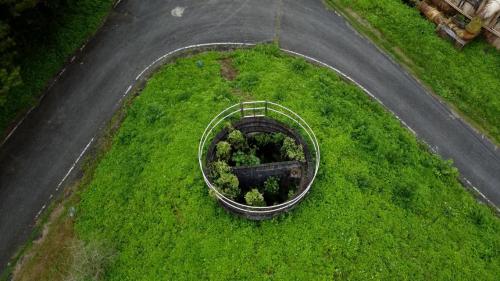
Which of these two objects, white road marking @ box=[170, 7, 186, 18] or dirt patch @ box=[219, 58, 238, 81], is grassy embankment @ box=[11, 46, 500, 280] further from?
white road marking @ box=[170, 7, 186, 18]

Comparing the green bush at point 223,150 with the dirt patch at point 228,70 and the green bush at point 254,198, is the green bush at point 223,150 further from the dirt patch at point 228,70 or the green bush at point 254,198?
the dirt patch at point 228,70

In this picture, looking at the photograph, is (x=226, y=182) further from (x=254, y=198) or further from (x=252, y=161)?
(x=252, y=161)

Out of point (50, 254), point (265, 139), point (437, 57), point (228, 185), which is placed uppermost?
point (437, 57)

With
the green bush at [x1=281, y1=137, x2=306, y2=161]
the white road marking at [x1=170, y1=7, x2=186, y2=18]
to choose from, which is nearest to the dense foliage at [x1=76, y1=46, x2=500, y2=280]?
the green bush at [x1=281, y1=137, x2=306, y2=161]

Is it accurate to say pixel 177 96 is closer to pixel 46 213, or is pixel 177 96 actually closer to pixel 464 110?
pixel 46 213

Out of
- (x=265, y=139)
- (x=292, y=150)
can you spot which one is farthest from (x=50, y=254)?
(x=292, y=150)
